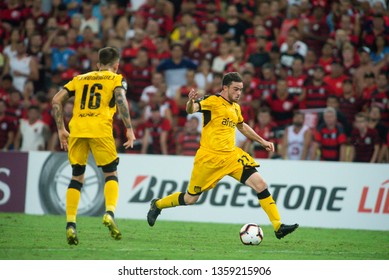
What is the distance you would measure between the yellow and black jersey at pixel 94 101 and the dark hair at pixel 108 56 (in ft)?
0.48

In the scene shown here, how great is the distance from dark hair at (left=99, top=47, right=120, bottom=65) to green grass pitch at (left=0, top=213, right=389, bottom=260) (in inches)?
93.7

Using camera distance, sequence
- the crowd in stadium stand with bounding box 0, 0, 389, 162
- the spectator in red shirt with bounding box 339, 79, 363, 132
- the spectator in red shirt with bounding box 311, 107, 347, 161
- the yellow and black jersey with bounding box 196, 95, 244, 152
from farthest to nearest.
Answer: the spectator in red shirt with bounding box 339, 79, 363, 132 < the crowd in stadium stand with bounding box 0, 0, 389, 162 < the spectator in red shirt with bounding box 311, 107, 347, 161 < the yellow and black jersey with bounding box 196, 95, 244, 152

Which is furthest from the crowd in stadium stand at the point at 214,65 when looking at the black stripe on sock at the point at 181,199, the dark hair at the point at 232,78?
the dark hair at the point at 232,78

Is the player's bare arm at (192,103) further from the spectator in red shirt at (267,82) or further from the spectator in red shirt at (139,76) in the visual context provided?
the spectator in red shirt at (139,76)

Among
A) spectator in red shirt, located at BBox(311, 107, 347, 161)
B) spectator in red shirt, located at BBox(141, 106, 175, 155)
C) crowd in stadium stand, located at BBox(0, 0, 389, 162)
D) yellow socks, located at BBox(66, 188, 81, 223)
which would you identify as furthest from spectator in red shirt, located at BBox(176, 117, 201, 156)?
yellow socks, located at BBox(66, 188, 81, 223)

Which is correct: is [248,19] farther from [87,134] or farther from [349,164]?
[87,134]

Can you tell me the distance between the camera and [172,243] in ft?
37.4

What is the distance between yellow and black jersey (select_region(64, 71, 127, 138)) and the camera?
1069 cm

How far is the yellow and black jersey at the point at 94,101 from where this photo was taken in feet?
35.1

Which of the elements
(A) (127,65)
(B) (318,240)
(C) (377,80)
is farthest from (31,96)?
(B) (318,240)

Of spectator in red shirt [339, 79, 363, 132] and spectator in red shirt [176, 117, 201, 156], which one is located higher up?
spectator in red shirt [339, 79, 363, 132]

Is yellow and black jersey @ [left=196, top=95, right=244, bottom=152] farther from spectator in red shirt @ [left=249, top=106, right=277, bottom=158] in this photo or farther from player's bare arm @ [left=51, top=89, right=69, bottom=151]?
spectator in red shirt @ [left=249, top=106, right=277, bottom=158]

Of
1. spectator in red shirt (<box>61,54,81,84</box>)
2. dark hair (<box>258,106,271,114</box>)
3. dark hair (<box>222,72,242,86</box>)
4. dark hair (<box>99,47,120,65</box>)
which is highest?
dark hair (<box>99,47,120,65</box>)

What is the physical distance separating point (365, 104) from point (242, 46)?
3.67 metres
